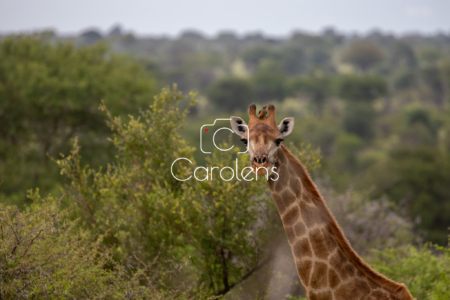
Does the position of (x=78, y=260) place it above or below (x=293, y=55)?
below

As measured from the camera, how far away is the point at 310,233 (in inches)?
260

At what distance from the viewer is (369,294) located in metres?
6.30

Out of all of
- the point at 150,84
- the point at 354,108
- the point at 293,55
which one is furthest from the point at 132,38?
the point at 150,84

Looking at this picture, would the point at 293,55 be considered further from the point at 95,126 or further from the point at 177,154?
the point at 177,154

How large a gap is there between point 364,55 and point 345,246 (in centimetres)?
11672

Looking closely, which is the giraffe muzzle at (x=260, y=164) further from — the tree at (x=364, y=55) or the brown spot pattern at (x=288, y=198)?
the tree at (x=364, y=55)

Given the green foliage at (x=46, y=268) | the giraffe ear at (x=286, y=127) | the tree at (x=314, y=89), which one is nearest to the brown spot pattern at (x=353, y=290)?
the giraffe ear at (x=286, y=127)

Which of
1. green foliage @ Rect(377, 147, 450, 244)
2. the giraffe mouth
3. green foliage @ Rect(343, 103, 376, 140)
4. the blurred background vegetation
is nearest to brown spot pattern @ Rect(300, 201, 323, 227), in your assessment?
the giraffe mouth

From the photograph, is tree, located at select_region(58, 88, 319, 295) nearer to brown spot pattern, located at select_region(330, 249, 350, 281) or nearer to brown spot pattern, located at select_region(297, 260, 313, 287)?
brown spot pattern, located at select_region(297, 260, 313, 287)

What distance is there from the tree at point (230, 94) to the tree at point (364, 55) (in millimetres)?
52911

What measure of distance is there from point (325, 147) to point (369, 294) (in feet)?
186

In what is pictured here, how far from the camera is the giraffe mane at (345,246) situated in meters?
6.25

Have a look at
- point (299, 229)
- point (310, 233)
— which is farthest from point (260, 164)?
point (310, 233)

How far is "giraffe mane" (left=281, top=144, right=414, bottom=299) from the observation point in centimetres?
625
